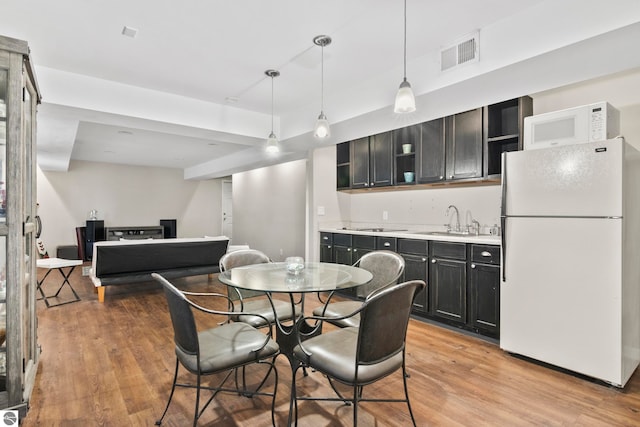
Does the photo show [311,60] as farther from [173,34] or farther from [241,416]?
[241,416]

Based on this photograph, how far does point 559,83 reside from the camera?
8.84 ft

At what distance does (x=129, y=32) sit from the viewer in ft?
8.72

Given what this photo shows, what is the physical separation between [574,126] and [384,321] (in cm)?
223

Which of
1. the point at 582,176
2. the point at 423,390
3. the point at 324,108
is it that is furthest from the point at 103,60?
the point at 582,176

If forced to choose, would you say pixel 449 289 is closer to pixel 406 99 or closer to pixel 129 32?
pixel 406 99

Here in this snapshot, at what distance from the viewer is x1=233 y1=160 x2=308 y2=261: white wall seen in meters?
6.38

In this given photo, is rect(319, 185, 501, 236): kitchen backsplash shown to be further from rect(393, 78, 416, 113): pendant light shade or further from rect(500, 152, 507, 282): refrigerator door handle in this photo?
rect(393, 78, 416, 113): pendant light shade

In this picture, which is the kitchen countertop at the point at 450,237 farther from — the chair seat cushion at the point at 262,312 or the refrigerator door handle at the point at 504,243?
the chair seat cushion at the point at 262,312

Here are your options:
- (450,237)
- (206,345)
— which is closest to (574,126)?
(450,237)

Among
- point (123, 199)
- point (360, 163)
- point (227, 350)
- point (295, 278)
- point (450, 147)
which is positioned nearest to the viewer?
point (227, 350)

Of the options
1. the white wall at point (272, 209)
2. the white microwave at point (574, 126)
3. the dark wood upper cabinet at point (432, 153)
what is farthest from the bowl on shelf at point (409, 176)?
the white wall at point (272, 209)

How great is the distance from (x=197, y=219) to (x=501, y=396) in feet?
32.7

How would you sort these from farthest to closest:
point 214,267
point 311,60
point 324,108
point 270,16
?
point 214,267 → point 324,108 → point 311,60 → point 270,16

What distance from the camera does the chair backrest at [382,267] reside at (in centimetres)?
263
